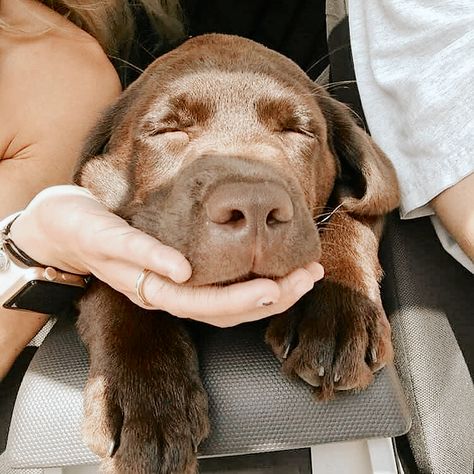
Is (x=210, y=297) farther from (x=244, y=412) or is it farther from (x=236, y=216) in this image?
(x=244, y=412)

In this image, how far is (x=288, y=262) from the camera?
1.10m

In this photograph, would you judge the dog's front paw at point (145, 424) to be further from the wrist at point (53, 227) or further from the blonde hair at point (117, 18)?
the blonde hair at point (117, 18)

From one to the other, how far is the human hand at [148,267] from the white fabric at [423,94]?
Answer: 49cm

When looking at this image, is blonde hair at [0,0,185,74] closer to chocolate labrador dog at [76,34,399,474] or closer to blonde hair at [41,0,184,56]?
blonde hair at [41,0,184,56]

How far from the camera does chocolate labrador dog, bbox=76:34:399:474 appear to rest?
110cm

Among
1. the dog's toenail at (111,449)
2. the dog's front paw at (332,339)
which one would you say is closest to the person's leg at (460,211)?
the dog's front paw at (332,339)

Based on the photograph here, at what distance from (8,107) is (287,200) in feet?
3.09

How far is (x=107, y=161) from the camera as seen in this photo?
163cm

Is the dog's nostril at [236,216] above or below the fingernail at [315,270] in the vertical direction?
above

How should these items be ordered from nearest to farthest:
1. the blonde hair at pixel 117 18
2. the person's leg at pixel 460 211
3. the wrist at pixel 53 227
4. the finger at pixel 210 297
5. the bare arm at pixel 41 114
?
the finger at pixel 210 297, the wrist at pixel 53 227, the person's leg at pixel 460 211, the bare arm at pixel 41 114, the blonde hair at pixel 117 18

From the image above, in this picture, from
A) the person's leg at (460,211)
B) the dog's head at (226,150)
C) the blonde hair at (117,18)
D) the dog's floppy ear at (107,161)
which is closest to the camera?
the dog's head at (226,150)

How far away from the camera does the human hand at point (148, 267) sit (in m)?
1.05

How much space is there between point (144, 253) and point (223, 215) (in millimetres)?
144

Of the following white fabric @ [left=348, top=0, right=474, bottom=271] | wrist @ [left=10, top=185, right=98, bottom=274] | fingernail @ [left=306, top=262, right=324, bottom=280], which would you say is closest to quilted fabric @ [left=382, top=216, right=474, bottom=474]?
white fabric @ [left=348, top=0, right=474, bottom=271]
